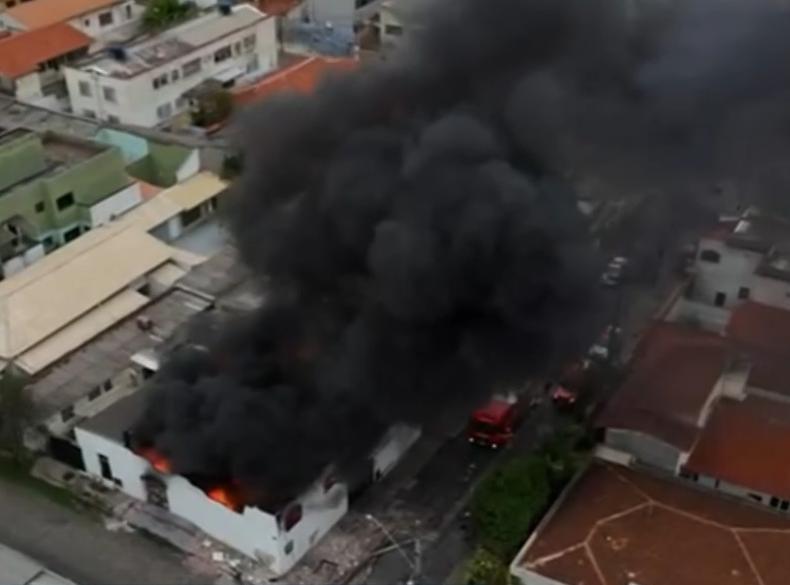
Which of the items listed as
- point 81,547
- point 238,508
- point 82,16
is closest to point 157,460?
point 238,508

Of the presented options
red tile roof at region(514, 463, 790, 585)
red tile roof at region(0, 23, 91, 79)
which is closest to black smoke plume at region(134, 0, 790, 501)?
red tile roof at region(514, 463, 790, 585)

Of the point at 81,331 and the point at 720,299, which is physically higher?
the point at 81,331

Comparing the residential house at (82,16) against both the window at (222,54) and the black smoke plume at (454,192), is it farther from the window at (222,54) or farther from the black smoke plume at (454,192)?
the black smoke plume at (454,192)

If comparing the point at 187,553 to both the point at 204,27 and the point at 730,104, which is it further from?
the point at 204,27

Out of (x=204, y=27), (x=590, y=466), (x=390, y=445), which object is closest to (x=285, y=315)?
(x=390, y=445)

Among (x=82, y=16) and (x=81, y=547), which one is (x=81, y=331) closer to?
(x=81, y=547)

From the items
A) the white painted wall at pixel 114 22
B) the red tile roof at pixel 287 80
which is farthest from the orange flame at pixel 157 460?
the white painted wall at pixel 114 22

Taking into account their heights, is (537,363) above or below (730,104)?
below
